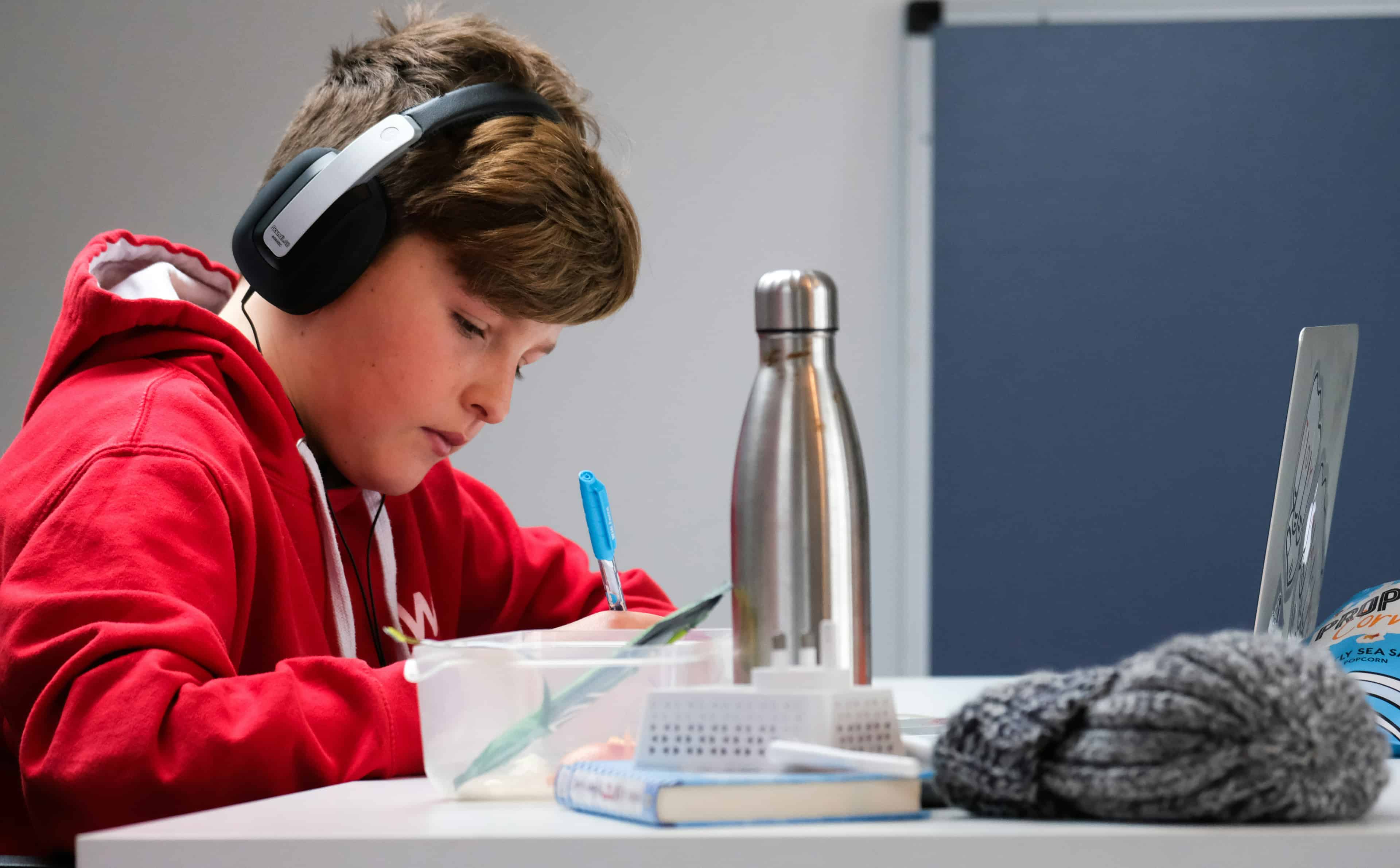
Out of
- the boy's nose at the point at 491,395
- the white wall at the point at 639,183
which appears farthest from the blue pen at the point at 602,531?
the white wall at the point at 639,183

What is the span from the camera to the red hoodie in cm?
60

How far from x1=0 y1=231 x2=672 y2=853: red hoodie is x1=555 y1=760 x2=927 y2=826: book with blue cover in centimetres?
28

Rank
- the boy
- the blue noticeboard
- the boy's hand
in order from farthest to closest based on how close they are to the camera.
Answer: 1. the blue noticeboard
2. the boy's hand
3. the boy

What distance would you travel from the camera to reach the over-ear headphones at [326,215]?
2.90ft

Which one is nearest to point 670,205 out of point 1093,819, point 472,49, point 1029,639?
point 1029,639

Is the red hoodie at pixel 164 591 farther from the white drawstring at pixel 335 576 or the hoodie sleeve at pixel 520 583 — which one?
the hoodie sleeve at pixel 520 583

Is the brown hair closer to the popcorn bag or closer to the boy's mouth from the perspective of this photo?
the boy's mouth

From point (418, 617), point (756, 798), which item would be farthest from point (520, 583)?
point (756, 798)

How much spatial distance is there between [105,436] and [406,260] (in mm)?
278

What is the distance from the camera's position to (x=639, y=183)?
2.29 meters

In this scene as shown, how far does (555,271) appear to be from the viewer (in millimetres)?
958

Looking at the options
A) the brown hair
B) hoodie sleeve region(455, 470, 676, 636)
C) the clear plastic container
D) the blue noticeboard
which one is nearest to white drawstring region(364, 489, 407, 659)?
hoodie sleeve region(455, 470, 676, 636)

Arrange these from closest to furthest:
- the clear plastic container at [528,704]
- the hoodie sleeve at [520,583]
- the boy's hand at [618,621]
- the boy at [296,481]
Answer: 1. the clear plastic container at [528,704]
2. the boy at [296,481]
3. the boy's hand at [618,621]
4. the hoodie sleeve at [520,583]

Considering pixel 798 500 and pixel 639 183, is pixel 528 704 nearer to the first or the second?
pixel 798 500
